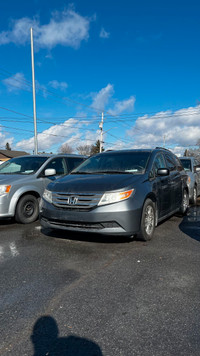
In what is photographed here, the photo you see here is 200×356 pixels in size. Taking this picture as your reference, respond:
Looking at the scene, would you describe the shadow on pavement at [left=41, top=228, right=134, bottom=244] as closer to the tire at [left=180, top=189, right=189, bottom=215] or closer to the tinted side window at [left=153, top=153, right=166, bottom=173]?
the tinted side window at [left=153, top=153, right=166, bottom=173]

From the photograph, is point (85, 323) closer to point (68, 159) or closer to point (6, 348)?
point (6, 348)

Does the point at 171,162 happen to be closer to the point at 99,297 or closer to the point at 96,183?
the point at 96,183

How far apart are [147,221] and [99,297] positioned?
2003mm

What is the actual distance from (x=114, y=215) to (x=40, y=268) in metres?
1.28

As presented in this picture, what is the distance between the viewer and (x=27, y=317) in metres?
2.32

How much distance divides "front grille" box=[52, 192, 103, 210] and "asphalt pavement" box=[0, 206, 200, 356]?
2.37ft

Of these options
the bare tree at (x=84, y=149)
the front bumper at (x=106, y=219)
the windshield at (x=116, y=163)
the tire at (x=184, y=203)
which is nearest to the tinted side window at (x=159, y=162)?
the windshield at (x=116, y=163)

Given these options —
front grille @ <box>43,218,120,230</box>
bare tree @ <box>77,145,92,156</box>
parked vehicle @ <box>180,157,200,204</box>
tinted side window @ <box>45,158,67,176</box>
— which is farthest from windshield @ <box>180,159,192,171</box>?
bare tree @ <box>77,145,92,156</box>

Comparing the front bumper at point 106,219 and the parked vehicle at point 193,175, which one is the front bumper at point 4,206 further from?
the parked vehicle at point 193,175

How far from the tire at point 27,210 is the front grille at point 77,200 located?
189 centimetres

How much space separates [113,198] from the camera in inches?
154

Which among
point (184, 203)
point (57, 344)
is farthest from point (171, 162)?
point (57, 344)

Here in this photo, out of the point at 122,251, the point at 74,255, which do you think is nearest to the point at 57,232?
the point at 74,255

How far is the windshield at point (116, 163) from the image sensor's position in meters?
4.91
